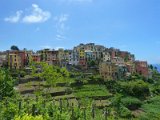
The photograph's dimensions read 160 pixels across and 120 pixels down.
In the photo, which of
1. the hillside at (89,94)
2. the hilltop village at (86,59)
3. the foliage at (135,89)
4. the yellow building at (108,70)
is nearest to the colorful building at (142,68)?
the hilltop village at (86,59)

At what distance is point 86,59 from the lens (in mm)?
101250

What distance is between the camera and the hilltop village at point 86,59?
9150 centimetres

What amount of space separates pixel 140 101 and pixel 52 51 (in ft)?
130

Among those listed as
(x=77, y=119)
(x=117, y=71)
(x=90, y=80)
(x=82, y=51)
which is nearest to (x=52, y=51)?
(x=82, y=51)

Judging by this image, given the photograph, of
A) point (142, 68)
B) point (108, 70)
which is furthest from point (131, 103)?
point (142, 68)

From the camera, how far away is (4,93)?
5050cm

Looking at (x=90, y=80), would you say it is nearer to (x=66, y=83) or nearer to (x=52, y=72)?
(x=66, y=83)

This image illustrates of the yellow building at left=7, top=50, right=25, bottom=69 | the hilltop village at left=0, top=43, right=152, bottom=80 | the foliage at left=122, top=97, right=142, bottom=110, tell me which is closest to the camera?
the foliage at left=122, top=97, right=142, bottom=110

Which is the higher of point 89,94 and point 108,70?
point 108,70

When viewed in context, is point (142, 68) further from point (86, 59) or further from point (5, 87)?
point (5, 87)

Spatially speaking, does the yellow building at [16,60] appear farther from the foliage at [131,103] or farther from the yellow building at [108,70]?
the foliage at [131,103]

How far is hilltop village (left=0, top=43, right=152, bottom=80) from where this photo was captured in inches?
3602

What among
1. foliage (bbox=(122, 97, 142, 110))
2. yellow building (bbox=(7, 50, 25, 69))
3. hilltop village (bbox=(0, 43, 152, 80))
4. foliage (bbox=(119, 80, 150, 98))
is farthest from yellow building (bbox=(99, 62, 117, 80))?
foliage (bbox=(122, 97, 142, 110))

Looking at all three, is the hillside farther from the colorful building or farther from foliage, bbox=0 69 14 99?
the colorful building
